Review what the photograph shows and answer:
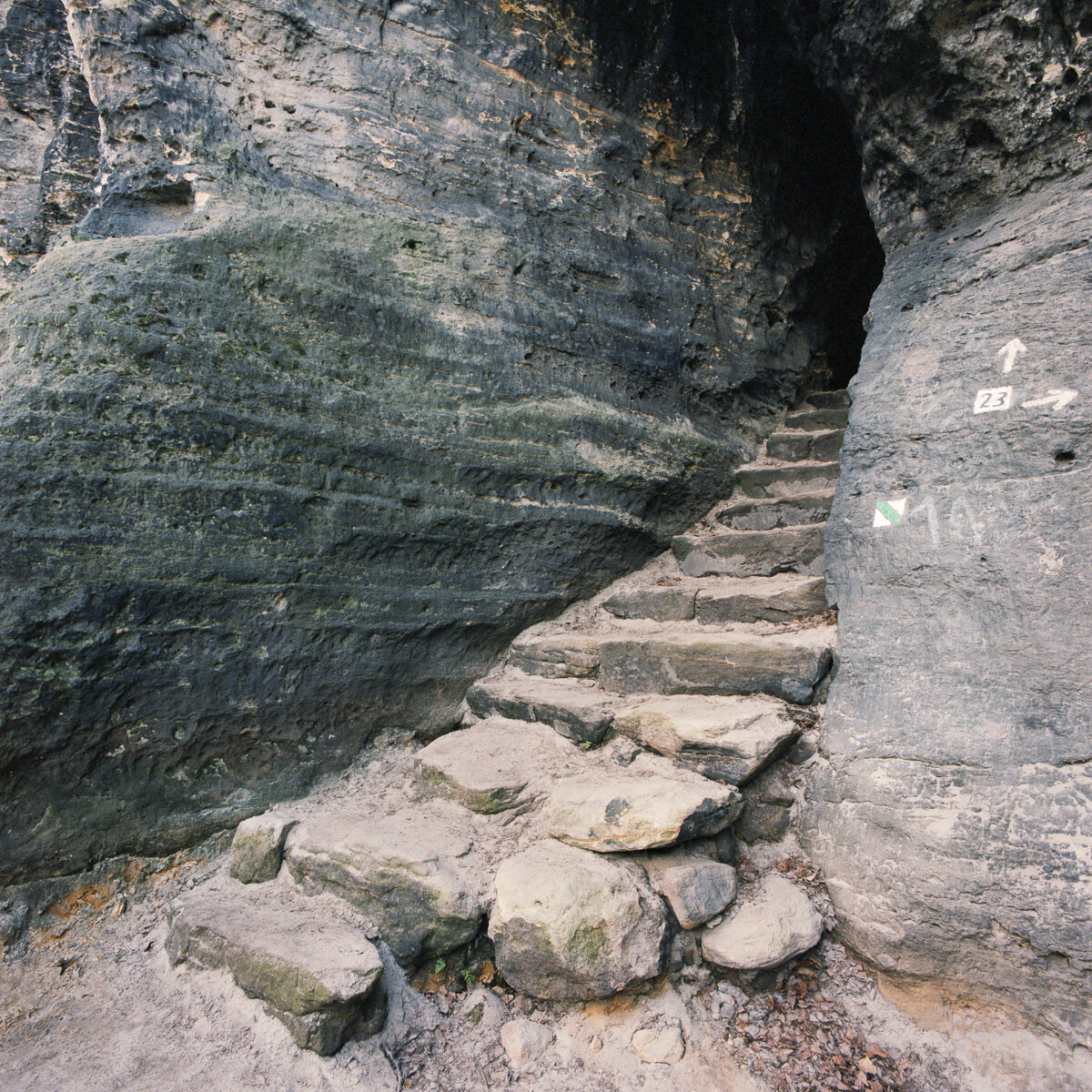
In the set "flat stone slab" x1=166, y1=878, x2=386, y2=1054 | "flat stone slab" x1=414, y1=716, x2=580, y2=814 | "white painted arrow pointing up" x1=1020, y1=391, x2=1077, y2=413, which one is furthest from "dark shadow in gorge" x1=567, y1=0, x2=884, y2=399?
"flat stone slab" x1=166, y1=878, x2=386, y2=1054

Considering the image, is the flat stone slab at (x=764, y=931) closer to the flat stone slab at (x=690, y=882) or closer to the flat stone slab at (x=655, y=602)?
the flat stone slab at (x=690, y=882)

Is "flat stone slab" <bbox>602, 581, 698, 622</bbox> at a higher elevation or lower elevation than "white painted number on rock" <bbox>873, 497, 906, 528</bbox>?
lower

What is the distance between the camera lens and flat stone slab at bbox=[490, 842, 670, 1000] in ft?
6.64

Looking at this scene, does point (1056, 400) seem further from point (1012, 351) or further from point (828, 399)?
point (828, 399)

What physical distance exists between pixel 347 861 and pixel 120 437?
185 centimetres

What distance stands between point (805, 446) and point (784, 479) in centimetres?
33

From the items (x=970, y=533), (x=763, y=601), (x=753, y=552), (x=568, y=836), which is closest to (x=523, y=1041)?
(x=568, y=836)

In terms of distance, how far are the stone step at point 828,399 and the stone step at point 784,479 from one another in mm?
852

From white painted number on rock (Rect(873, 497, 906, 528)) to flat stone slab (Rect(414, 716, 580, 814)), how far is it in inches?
61.4

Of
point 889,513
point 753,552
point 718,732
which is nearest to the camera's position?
point 718,732

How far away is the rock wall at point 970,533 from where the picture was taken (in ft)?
6.65

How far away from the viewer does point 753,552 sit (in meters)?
3.55

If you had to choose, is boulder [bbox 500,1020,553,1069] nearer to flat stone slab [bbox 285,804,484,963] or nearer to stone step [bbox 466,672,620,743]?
A: flat stone slab [bbox 285,804,484,963]

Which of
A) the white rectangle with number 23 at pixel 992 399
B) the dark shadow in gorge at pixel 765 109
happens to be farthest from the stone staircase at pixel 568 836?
the dark shadow in gorge at pixel 765 109
